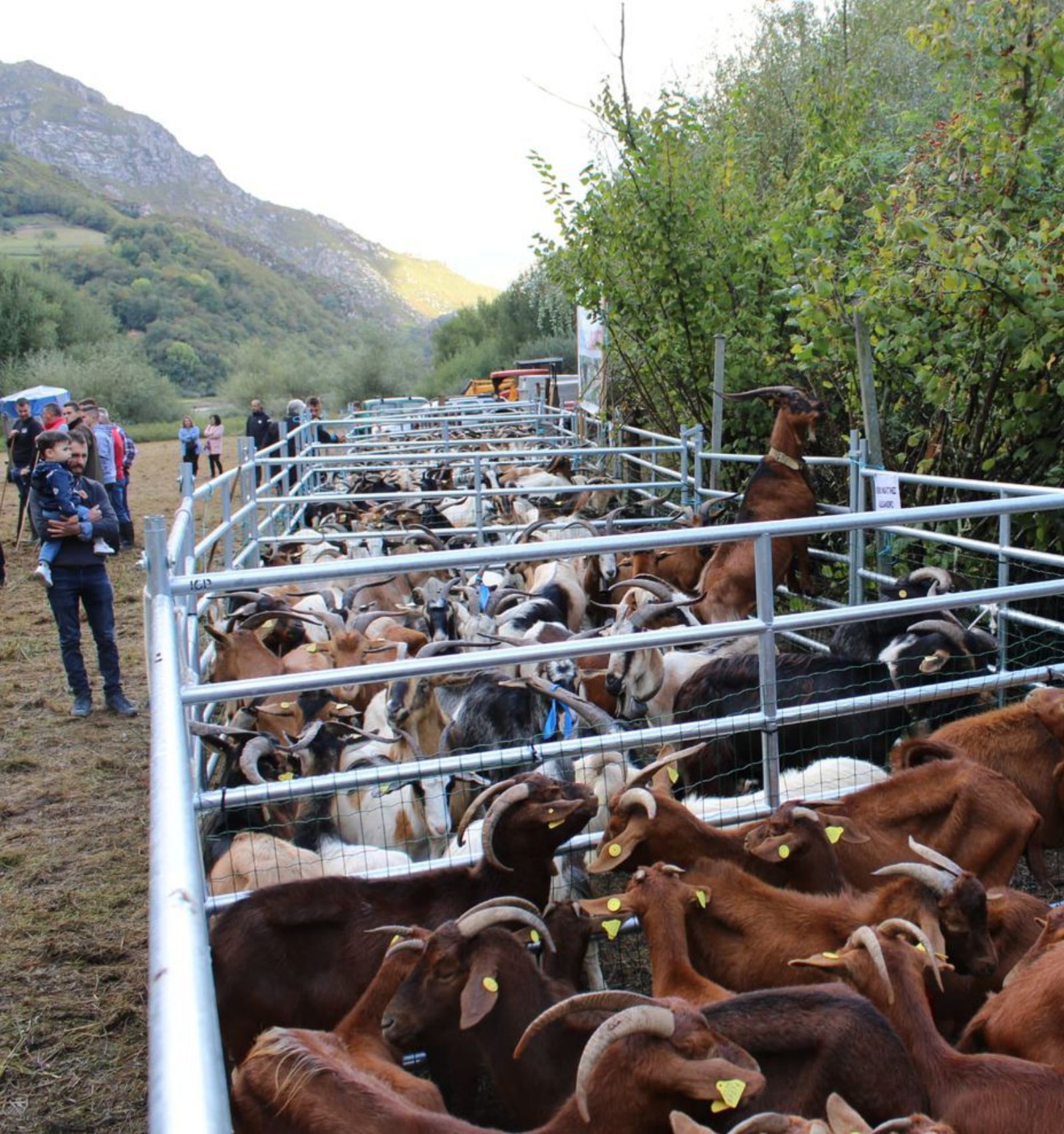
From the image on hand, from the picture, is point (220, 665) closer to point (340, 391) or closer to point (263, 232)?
point (340, 391)

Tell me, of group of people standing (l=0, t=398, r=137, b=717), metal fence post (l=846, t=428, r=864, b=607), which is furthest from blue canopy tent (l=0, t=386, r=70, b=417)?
metal fence post (l=846, t=428, r=864, b=607)

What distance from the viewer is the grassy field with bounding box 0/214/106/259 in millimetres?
87750

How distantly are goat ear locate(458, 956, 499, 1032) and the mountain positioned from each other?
131212 mm

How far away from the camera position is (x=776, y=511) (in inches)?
311

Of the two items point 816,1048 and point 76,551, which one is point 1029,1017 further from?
point 76,551

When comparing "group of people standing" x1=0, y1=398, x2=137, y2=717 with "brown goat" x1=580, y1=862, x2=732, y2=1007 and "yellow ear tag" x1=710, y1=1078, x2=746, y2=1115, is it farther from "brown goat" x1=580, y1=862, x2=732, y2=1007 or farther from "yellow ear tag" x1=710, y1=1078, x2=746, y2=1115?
"yellow ear tag" x1=710, y1=1078, x2=746, y2=1115

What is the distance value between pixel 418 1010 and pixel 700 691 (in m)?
2.75

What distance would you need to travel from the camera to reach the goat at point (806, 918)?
304 cm

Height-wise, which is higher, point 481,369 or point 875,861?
point 481,369

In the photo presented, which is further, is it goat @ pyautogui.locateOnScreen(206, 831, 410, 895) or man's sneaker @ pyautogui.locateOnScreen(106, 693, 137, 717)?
man's sneaker @ pyautogui.locateOnScreen(106, 693, 137, 717)

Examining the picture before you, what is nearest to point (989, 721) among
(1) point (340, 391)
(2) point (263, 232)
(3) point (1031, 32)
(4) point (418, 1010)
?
(4) point (418, 1010)

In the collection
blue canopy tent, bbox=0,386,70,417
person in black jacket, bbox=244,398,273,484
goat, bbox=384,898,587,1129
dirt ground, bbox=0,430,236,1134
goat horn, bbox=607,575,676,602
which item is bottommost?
dirt ground, bbox=0,430,236,1134

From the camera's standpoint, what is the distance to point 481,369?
42.8 meters

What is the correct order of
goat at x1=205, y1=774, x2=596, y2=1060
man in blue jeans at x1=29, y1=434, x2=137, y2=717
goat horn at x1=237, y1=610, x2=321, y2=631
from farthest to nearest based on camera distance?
man in blue jeans at x1=29, y1=434, x2=137, y2=717 → goat horn at x1=237, y1=610, x2=321, y2=631 → goat at x1=205, y1=774, x2=596, y2=1060
